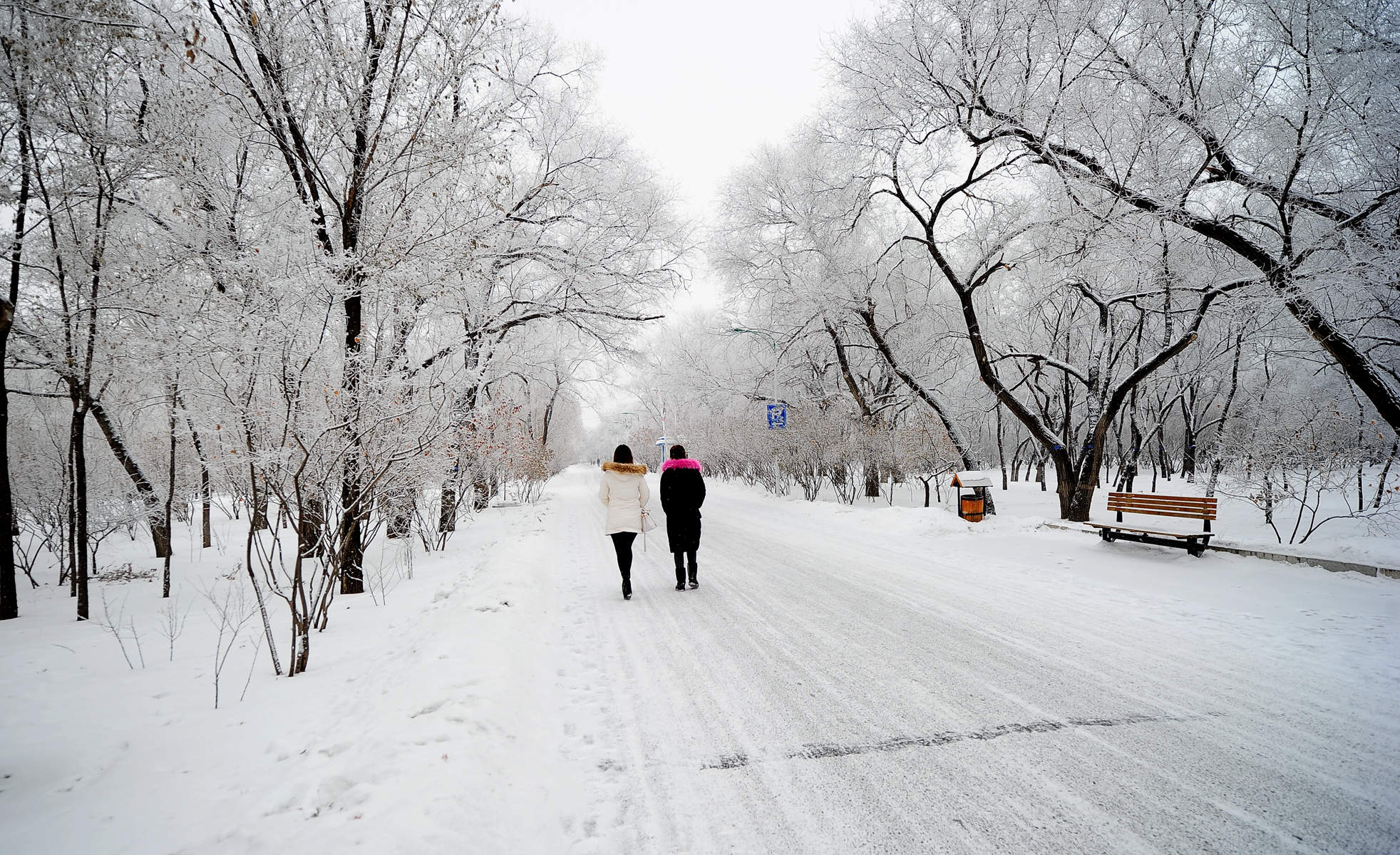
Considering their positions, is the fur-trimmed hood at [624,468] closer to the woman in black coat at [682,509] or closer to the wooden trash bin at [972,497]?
the woman in black coat at [682,509]

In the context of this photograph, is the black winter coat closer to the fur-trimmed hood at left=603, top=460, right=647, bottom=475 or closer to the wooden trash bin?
the fur-trimmed hood at left=603, top=460, right=647, bottom=475

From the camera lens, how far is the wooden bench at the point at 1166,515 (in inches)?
285

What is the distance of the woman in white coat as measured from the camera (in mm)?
6691

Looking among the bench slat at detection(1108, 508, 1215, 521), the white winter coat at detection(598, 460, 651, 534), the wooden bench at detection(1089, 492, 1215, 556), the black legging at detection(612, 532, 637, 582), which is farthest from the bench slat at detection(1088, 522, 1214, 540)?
the black legging at detection(612, 532, 637, 582)

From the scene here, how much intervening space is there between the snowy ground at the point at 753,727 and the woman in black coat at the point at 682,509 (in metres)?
0.69

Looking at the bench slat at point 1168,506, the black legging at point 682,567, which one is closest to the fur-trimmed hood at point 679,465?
the black legging at point 682,567

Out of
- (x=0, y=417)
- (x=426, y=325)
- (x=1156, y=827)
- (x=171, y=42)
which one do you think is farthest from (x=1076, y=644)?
(x=0, y=417)

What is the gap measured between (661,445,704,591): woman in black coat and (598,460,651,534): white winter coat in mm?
316

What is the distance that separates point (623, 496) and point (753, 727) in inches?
156

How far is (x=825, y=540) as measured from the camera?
1088 cm

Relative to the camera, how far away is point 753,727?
3316mm

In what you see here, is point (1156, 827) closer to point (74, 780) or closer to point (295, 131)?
point (74, 780)

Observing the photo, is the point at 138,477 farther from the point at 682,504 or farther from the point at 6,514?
the point at 682,504

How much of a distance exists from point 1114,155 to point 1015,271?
21.8 feet
